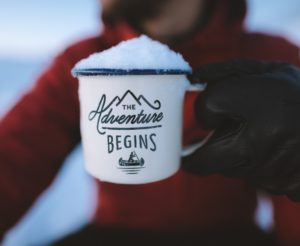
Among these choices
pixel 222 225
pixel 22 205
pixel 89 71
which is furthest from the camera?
pixel 222 225

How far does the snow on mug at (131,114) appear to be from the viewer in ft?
1.35

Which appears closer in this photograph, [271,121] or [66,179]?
[271,121]

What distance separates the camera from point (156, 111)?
0.43 m

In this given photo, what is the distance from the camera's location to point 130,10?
0.87m

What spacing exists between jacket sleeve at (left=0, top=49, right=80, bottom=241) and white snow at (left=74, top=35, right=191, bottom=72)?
0.44 metres

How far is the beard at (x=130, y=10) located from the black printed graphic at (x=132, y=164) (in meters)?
0.57

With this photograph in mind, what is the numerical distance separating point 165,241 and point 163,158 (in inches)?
17.7

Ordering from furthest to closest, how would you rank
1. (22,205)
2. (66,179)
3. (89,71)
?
(66,179) < (22,205) < (89,71)

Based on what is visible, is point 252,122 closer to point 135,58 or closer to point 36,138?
point 135,58

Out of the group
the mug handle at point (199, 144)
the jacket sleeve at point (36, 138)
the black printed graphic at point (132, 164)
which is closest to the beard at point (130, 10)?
the jacket sleeve at point (36, 138)

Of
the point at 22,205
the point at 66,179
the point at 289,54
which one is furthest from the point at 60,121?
the point at 66,179

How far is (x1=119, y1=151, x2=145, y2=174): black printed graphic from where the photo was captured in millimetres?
447

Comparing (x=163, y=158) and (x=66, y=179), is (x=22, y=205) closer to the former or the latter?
(x=163, y=158)

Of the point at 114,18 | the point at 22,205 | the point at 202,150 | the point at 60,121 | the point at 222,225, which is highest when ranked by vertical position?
the point at 114,18
